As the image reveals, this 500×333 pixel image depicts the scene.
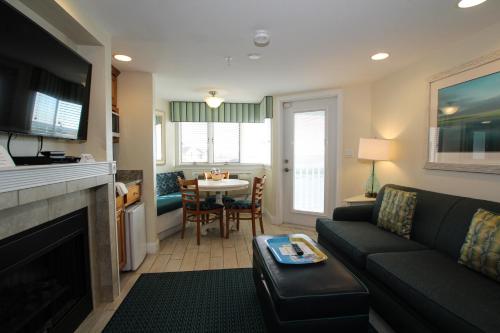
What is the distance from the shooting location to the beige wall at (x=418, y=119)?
199cm

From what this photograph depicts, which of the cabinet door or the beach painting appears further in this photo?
the cabinet door

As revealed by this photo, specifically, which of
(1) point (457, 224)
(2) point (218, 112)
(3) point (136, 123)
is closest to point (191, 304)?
(3) point (136, 123)

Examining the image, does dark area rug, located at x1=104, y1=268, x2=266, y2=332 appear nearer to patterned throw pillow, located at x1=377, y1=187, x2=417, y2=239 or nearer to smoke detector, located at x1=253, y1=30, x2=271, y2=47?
patterned throw pillow, located at x1=377, y1=187, x2=417, y2=239

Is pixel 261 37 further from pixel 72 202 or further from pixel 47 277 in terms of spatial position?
pixel 47 277

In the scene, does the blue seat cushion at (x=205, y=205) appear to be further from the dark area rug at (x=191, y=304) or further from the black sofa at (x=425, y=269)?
the black sofa at (x=425, y=269)

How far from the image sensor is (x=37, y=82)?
55.9 inches

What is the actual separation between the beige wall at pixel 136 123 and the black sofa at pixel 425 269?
88.3 inches

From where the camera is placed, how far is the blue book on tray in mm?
1726

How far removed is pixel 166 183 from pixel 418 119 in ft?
12.2

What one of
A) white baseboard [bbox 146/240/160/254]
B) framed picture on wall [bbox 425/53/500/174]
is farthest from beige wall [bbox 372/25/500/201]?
white baseboard [bbox 146/240/160/254]

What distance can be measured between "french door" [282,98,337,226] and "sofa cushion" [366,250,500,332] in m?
2.08

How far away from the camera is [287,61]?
262cm

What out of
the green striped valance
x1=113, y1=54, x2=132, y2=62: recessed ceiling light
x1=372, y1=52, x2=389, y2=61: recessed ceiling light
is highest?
x1=372, y1=52, x2=389, y2=61: recessed ceiling light

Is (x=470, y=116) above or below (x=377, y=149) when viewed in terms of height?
above
